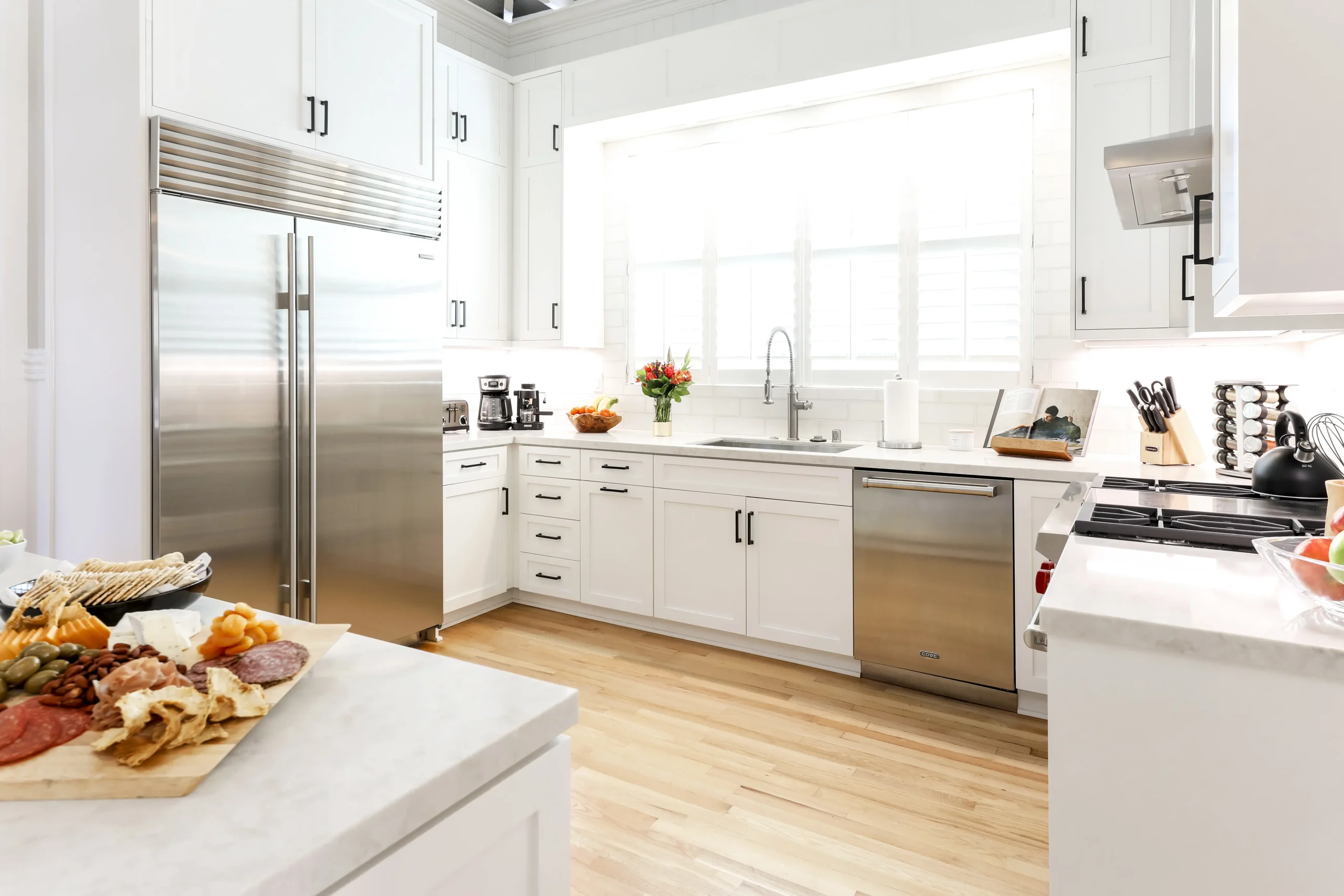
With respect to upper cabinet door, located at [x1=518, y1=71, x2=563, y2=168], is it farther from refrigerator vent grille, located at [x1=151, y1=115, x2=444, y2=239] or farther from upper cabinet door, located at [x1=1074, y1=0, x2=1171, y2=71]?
upper cabinet door, located at [x1=1074, y1=0, x2=1171, y2=71]

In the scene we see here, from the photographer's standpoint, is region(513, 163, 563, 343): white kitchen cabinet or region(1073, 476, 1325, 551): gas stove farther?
region(513, 163, 563, 343): white kitchen cabinet

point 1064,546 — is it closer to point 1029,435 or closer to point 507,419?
point 1029,435

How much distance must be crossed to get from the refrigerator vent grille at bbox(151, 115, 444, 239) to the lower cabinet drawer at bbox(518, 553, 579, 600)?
5.40ft

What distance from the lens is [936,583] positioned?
293 cm

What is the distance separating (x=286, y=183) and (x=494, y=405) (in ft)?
→ 5.28

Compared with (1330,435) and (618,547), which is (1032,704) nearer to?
(1330,435)

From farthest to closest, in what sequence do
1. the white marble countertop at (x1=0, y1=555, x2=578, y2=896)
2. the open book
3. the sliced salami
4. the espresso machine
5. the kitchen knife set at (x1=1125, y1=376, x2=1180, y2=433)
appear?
the espresso machine < the open book < the kitchen knife set at (x1=1125, y1=376, x2=1180, y2=433) < the sliced salami < the white marble countertop at (x1=0, y1=555, x2=578, y2=896)

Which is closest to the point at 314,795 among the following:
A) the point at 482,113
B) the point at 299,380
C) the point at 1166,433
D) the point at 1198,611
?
the point at 1198,611

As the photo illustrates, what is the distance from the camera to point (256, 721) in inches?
29.4

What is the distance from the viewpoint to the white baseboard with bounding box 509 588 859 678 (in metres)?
3.26

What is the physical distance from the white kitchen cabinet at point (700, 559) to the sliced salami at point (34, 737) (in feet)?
9.14

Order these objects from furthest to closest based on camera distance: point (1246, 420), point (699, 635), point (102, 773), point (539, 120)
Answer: point (539, 120) < point (699, 635) < point (1246, 420) < point (102, 773)

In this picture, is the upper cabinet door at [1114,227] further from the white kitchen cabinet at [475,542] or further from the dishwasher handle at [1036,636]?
the white kitchen cabinet at [475,542]

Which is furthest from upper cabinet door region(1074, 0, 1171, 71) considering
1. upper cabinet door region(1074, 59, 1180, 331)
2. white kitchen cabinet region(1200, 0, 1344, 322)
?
white kitchen cabinet region(1200, 0, 1344, 322)
